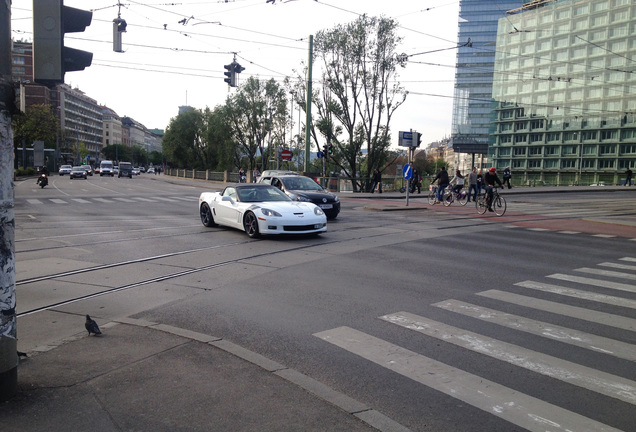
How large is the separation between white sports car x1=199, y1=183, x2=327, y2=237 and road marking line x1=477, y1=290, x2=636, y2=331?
6.00 meters

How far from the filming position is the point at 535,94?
9169cm

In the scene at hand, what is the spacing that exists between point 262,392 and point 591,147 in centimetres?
9591

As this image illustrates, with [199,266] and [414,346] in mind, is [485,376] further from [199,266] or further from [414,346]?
[199,266]

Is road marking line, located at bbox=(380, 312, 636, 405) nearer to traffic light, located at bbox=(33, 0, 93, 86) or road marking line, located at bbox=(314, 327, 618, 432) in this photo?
road marking line, located at bbox=(314, 327, 618, 432)

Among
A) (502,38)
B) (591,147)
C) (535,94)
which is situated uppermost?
(502,38)

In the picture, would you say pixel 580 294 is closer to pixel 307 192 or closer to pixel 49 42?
pixel 49 42

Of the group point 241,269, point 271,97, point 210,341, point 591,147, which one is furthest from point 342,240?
point 591,147

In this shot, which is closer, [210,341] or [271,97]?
[210,341]

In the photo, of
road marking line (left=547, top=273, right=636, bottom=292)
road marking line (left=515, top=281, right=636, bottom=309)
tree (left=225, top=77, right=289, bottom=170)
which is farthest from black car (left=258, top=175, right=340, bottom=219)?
tree (left=225, top=77, right=289, bottom=170)

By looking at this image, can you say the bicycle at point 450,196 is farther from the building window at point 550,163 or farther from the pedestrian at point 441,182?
the building window at point 550,163

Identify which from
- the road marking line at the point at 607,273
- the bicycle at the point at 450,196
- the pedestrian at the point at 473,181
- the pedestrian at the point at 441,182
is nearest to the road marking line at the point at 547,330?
the road marking line at the point at 607,273

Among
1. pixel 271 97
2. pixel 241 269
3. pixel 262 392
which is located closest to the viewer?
pixel 262 392

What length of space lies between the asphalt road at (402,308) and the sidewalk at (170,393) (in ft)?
1.00

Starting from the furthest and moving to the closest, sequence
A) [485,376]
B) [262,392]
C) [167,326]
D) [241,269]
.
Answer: [241,269], [167,326], [485,376], [262,392]
